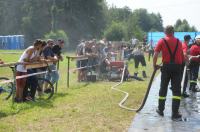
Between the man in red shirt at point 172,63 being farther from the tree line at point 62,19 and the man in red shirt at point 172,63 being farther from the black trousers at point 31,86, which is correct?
the tree line at point 62,19

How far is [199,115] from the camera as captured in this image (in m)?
10.4

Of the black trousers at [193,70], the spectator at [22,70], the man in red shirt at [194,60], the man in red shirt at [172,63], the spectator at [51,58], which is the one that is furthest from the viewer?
the black trousers at [193,70]

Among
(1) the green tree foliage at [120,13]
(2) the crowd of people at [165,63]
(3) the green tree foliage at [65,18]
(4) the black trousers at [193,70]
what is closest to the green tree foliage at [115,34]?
(3) the green tree foliage at [65,18]

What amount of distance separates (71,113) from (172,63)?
2.44m

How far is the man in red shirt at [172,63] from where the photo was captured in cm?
996

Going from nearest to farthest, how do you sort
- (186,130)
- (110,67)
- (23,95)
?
(186,130) → (23,95) → (110,67)

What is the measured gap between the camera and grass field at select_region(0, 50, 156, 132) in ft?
28.1

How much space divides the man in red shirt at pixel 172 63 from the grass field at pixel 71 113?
0.93 meters

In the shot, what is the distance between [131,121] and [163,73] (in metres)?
1.51

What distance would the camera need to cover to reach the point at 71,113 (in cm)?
1000

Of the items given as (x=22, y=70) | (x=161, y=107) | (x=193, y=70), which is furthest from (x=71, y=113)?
(x=193, y=70)

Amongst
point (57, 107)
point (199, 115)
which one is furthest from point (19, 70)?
point (199, 115)

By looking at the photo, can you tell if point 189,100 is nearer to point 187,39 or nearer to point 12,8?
point 187,39

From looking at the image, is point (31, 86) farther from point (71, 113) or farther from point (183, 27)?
point (183, 27)
